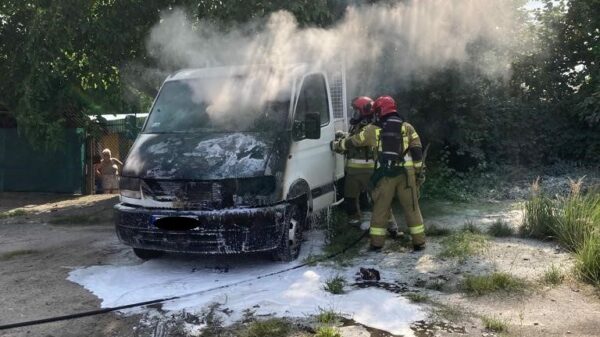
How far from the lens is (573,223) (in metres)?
6.09

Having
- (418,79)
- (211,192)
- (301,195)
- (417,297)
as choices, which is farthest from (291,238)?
(418,79)

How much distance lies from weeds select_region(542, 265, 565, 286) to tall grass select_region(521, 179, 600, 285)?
0.58ft

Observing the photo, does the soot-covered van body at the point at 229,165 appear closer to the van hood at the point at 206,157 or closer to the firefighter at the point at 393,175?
the van hood at the point at 206,157

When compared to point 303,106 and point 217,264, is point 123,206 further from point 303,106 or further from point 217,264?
point 303,106

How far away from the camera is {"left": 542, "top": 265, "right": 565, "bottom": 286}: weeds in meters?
5.18

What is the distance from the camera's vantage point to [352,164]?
707 centimetres

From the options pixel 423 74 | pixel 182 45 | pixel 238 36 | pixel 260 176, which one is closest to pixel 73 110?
pixel 182 45

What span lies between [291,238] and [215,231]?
93cm

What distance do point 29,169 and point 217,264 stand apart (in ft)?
27.8

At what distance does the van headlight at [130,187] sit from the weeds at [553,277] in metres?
3.92

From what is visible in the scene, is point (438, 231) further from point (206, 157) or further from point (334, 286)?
point (206, 157)

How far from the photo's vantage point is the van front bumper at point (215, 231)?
17.2ft

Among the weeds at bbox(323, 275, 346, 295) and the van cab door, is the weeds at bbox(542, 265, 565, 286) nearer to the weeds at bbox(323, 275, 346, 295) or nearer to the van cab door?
the weeds at bbox(323, 275, 346, 295)

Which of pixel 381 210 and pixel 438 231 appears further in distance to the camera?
pixel 438 231
